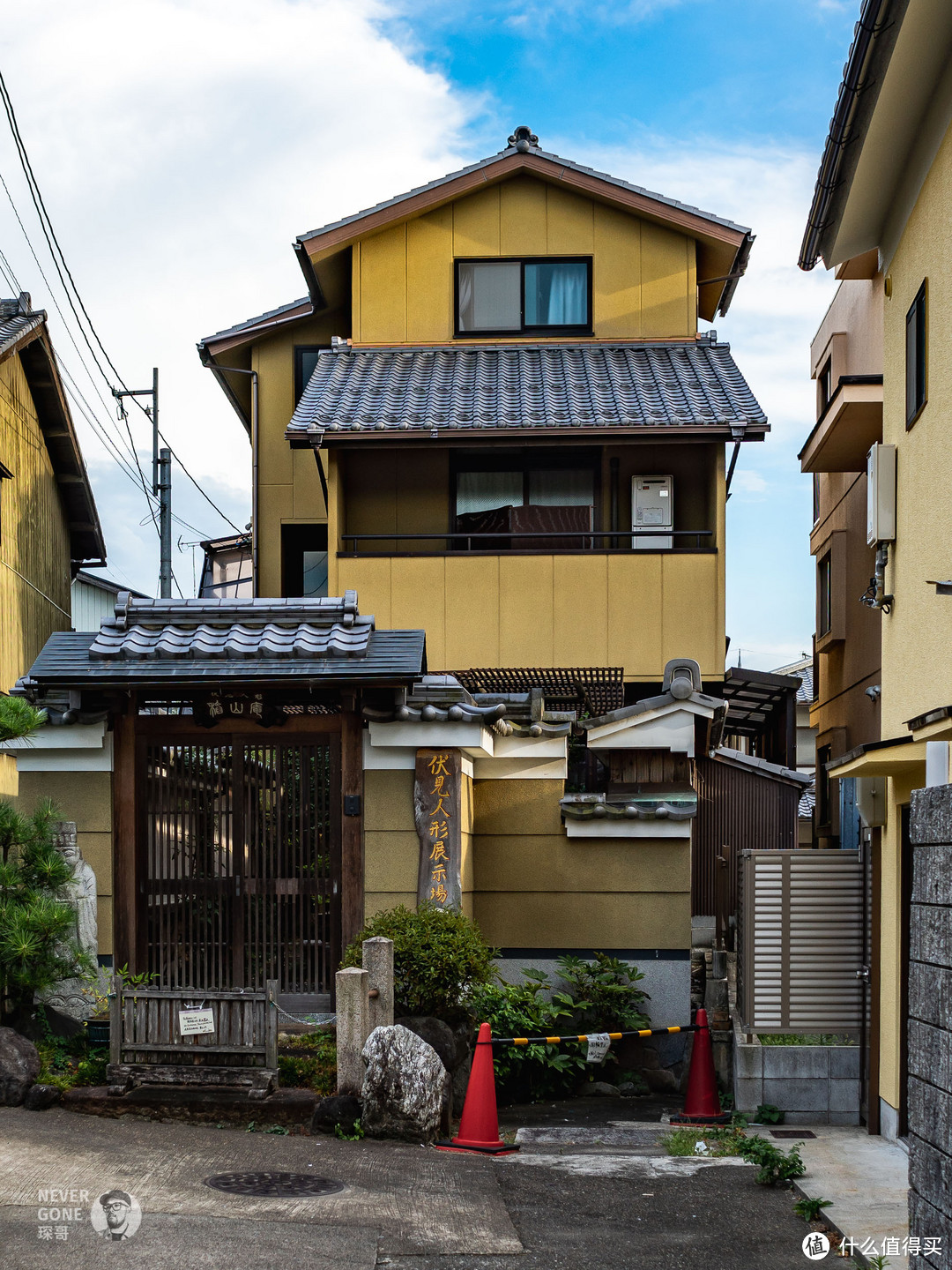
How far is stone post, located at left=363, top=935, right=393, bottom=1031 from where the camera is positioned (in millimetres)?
9727

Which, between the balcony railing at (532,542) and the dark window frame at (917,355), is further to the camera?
the balcony railing at (532,542)

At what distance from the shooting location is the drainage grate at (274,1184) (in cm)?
777

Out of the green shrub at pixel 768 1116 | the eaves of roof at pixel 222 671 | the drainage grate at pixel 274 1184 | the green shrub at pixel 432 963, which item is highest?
the eaves of roof at pixel 222 671

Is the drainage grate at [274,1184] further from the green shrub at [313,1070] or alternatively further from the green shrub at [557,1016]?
the green shrub at [557,1016]

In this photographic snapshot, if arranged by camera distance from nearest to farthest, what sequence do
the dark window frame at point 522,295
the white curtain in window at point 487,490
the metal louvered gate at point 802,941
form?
1. the metal louvered gate at point 802,941
2. the white curtain in window at point 487,490
3. the dark window frame at point 522,295

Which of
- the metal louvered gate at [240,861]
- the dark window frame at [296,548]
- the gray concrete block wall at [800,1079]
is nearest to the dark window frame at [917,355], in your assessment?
the gray concrete block wall at [800,1079]

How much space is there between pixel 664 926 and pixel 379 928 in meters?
3.77

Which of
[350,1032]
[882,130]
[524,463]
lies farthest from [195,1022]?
[524,463]

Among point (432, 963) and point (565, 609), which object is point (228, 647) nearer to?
point (432, 963)

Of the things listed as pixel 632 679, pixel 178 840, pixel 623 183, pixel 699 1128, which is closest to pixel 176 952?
pixel 178 840

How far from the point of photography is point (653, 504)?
18359 millimetres

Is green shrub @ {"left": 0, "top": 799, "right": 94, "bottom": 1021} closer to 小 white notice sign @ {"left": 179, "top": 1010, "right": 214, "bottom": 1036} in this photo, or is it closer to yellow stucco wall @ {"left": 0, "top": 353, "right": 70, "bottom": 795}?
小 white notice sign @ {"left": 179, "top": 1010, "right": 214, "bottom": 1036}

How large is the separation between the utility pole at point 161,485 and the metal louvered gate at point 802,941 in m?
16.2

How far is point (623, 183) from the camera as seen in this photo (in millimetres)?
19156
